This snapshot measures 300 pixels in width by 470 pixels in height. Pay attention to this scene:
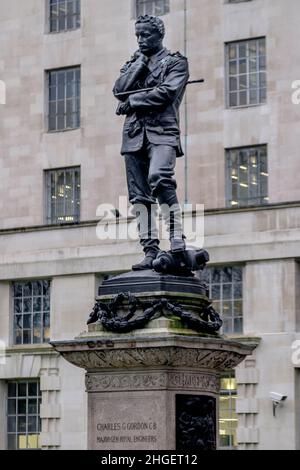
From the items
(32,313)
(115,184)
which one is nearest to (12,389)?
(32,313)

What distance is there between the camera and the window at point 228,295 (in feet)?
167

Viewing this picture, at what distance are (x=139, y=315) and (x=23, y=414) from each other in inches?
1288

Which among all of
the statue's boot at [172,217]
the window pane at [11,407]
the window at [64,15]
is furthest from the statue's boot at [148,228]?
the window at [64,15]

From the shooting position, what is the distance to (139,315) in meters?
22.2

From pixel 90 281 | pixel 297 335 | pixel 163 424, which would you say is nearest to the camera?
pixel 163 424

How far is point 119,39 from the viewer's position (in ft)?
180

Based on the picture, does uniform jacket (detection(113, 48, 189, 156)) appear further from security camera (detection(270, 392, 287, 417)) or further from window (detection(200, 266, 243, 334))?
window (detection(200, 266, 243, 334))

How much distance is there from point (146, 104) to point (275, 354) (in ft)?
88.8

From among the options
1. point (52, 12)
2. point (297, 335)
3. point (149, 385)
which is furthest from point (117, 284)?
point (52, 12)

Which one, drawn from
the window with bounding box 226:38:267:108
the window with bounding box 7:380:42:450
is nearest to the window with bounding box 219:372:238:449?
the window with bounding box 7:380:42:450

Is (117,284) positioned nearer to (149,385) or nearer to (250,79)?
(149,385)

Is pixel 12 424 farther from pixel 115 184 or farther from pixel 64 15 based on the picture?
pixel 64 15

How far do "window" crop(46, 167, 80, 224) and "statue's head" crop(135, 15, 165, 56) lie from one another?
30717 mm

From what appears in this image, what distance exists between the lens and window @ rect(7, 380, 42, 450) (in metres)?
53.8
